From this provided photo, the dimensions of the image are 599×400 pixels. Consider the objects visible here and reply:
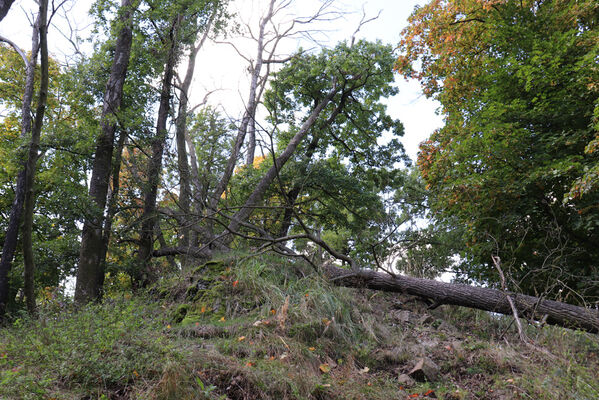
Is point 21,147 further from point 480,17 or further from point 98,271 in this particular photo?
point 480,17

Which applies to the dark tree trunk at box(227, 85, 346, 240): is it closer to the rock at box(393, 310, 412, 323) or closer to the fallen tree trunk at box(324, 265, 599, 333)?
the fallen tree trunk at box(324, 265, 599, 333)

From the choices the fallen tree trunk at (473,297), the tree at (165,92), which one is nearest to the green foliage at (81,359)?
the fallen tree trunk at (473,297)

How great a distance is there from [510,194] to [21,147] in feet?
34.5

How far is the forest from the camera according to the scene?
4027 mm

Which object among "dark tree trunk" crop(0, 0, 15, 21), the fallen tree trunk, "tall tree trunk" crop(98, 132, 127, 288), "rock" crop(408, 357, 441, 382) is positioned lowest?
"rock" crop(408, 357, 441, 382)

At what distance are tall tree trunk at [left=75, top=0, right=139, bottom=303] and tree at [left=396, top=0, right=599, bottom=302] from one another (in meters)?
7.67

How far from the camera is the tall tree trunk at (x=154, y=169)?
29.9ft

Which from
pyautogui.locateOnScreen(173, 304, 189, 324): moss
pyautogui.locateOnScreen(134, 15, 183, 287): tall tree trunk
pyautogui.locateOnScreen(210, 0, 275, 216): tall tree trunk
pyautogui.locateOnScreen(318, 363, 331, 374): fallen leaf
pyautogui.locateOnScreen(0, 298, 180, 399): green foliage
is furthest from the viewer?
pyautogui.locateOnScreen(210, 0, 275, 216): tall tree trunk

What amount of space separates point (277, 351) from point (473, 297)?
3.92m

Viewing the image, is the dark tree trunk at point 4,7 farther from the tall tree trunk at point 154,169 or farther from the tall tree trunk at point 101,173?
the tall tree trunk at point 154,169

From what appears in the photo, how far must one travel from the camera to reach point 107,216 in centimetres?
874

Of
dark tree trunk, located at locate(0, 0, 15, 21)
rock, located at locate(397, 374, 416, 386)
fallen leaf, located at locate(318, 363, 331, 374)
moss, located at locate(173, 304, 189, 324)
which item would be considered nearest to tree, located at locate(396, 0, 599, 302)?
rock, located at locate(397, 374, 416, 386)

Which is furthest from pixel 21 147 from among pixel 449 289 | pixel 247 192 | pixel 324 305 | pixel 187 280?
pixel 449 289

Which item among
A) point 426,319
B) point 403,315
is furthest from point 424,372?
point 426,319
